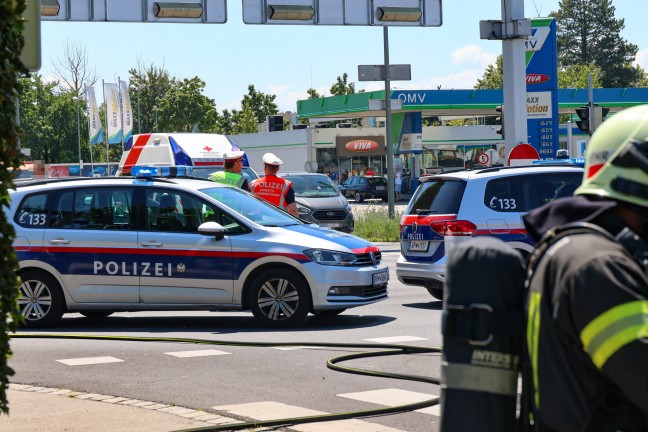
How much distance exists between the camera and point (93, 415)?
7.27 m

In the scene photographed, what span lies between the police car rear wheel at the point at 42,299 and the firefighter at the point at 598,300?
32.7ft

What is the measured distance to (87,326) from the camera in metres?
12.3

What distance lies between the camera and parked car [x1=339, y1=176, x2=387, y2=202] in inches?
2321

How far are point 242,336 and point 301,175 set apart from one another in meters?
17.5

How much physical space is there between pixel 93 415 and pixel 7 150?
2.77 metres

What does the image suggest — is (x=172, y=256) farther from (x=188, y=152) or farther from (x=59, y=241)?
(x=188, y=152)

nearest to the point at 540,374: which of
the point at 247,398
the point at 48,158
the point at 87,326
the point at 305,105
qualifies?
the point at 247,398

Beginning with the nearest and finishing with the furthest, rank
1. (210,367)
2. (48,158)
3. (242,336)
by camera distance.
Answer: (210,367) < (242,336) < (48,158)

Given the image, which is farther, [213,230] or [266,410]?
[213,230]

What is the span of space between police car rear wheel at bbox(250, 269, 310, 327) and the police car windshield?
0.70 meters

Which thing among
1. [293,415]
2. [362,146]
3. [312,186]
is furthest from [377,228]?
Answer: [362,146]

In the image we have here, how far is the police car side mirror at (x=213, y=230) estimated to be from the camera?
11.6 meters

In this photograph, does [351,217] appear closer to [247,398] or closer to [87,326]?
[87,326]

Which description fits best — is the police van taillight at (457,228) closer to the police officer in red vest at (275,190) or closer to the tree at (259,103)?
the police officer in red vest at (275,190)
